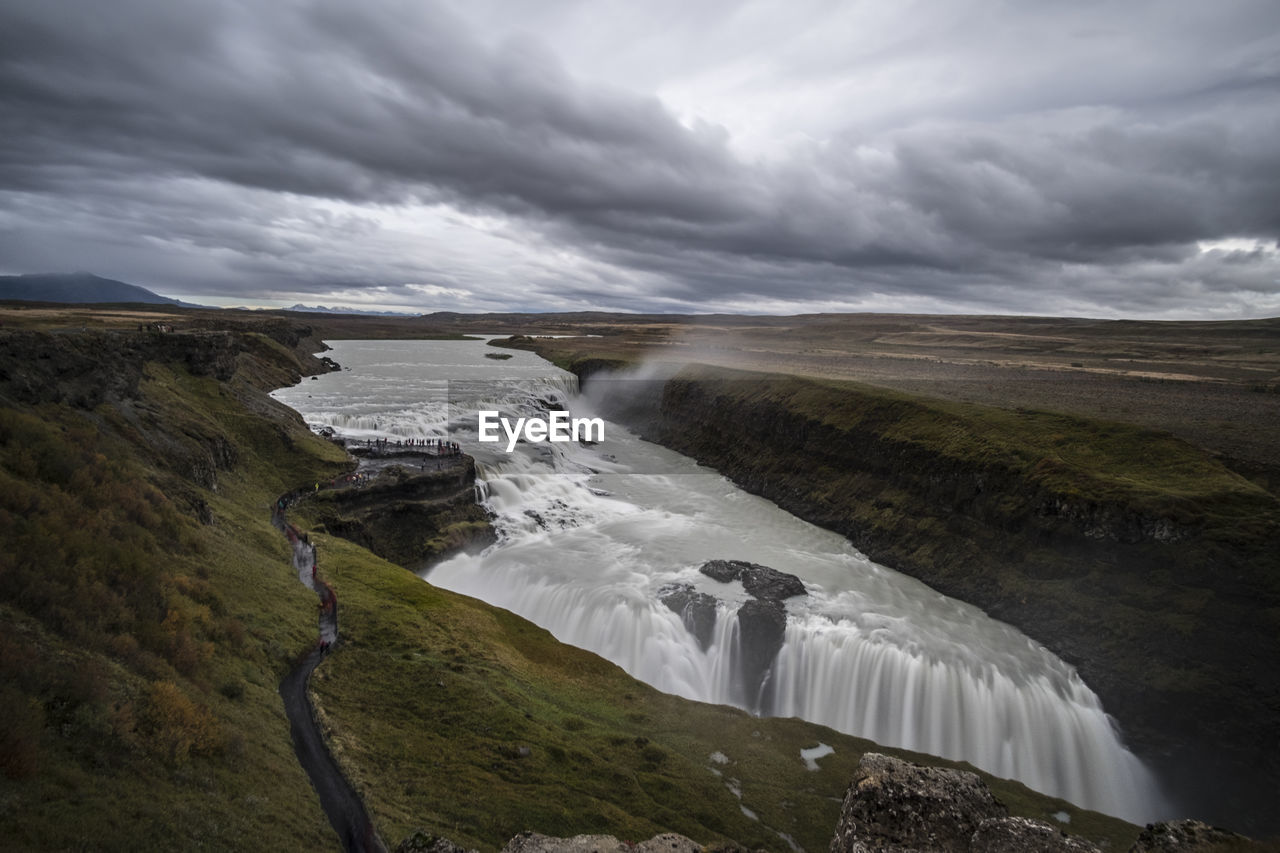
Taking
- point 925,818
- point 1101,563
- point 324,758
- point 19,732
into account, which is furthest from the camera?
point 1101,563

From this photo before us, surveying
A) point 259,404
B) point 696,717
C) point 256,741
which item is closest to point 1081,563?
point 696,717

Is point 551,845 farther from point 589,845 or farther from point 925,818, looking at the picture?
point 925,818

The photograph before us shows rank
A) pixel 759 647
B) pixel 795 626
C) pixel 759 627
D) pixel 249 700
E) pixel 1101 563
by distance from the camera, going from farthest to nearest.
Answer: pixel 1101 563
pixel 795 626
pixel 759 627
pixel 759 647
pixel 249 700

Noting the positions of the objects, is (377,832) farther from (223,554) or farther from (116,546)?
(223,554)

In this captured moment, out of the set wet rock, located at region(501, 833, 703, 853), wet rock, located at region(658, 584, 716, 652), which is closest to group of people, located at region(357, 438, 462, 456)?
wet rock, located at region(658, 584, 716, 652)

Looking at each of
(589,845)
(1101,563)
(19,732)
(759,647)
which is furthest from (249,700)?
(1101,563)

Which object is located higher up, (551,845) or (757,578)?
(551,845)
